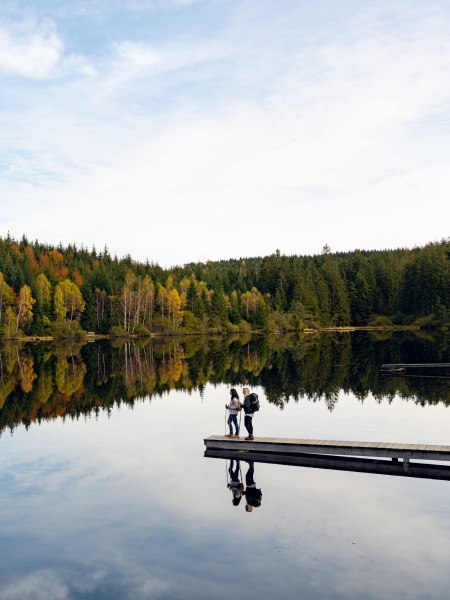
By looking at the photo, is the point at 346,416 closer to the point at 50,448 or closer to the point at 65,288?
the point at 50,448

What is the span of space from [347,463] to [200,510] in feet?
22.8

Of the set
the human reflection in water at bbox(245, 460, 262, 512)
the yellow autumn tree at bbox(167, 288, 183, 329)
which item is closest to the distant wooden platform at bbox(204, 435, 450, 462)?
the human reflection in water at bbox(245, 460, 262, 512)

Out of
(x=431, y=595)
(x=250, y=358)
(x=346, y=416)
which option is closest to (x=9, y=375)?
(x=250, y=358)

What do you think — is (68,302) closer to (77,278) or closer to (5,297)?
(5,297)

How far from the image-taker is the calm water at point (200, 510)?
1425 centimetres

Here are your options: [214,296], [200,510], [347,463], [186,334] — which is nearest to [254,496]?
[200,510]

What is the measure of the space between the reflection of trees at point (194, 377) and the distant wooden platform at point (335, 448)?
1401 centimetres

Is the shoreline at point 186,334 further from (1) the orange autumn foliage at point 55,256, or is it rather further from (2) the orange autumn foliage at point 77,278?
(1) the orange autumn foliage at point 55,256

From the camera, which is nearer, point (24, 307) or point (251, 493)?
point (251, 493)

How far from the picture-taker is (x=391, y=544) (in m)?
16.0

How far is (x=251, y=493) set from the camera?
68.2 ft

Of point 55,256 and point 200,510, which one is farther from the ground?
point 55,256

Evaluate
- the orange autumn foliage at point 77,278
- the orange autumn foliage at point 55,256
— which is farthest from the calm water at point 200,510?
the orange autumn foliage at point 55,256

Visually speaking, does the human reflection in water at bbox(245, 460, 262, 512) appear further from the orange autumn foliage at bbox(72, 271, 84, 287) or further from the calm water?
the orange autumn foliage at bbox(72, 271, 84, 287)
